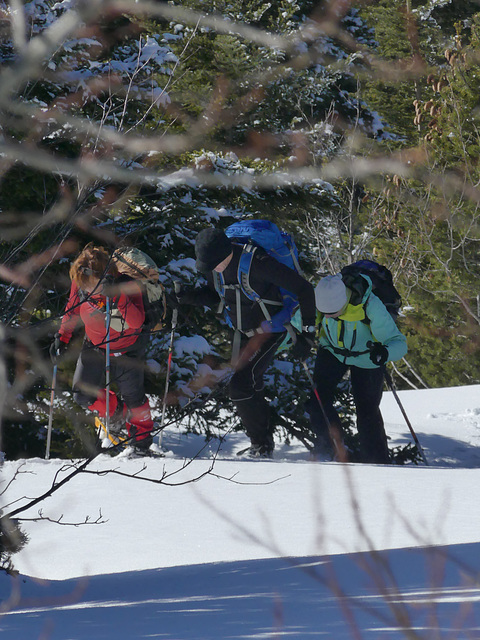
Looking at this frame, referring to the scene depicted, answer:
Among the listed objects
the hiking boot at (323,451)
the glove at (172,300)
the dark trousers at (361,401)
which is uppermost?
the glove at (172,300)

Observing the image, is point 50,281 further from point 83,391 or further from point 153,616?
point 153,616

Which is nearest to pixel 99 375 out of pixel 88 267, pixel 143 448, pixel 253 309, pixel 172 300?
pixel 143 448

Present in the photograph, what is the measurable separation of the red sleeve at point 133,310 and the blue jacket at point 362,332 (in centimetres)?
135

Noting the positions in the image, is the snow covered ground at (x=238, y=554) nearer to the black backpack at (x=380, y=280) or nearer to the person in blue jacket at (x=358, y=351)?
the person in blue jacket at (x=358, y=351)

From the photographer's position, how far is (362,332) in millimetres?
5809

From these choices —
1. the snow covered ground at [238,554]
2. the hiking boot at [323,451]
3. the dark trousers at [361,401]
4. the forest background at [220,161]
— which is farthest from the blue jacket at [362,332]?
the forest background at [220,161]

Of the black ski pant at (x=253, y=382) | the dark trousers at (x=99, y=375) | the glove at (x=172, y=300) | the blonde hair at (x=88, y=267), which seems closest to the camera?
the blonde hair at (x=88, y=267)

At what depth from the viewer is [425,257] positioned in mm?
18625

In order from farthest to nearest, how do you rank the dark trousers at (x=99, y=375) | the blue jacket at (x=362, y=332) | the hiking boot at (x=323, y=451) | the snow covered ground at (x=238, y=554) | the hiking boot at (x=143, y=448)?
the hiking boot at (x=323, y=451) < the hiking boot at (x=143, y=448) < the dark trousers at (x=99, y=375) < the blue jacket at (x=362, y=332) < the snow covered ground at (x=238, y=554)

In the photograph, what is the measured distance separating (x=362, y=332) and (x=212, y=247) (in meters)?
1.28

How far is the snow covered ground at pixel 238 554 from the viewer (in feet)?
8.20

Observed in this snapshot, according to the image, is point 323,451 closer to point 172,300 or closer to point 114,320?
point 172,300

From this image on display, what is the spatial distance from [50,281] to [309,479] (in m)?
3.18

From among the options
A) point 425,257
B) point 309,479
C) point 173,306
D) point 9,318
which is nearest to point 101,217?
point 173,306
